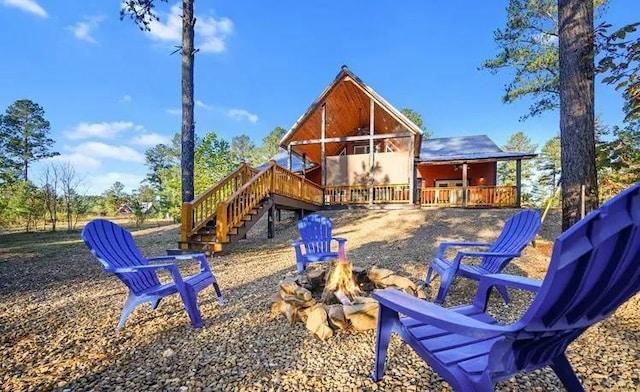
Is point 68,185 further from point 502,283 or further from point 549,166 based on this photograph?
point 549,166

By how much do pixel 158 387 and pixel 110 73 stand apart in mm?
22012

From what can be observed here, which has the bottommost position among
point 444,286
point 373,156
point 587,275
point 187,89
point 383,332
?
point 444,286

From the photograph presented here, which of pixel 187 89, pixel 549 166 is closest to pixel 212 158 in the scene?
pixel 187 89

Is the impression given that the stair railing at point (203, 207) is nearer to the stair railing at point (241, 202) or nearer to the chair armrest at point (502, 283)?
the stair railing at point (241, 202)

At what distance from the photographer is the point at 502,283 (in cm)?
194

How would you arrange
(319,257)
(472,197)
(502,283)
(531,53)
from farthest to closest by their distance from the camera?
(531,53) → (472,197) → (319,257) → (502,283)

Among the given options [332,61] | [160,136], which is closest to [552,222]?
[332,61]

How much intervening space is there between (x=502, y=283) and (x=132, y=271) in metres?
2.79

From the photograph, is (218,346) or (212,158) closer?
(218,346)

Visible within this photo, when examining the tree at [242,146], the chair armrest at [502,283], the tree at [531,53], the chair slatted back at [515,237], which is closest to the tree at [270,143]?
the tree at [242,146]

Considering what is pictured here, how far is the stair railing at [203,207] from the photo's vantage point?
643cm

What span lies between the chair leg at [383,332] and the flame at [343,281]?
45.9 inches

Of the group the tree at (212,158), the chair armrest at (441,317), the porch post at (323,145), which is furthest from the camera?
the tree at (212,158)

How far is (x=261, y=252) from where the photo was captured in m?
6.75
